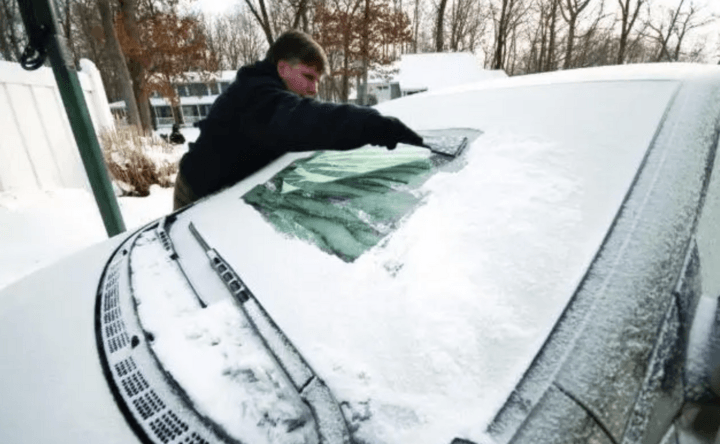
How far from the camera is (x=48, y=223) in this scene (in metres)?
3.92

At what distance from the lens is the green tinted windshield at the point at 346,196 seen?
105 centimetres

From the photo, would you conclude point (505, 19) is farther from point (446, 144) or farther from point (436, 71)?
point (446, 144)

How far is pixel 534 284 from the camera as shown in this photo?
748 mm

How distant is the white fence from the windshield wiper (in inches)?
197

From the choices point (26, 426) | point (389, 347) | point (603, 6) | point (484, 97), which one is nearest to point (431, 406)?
point (389, 347)

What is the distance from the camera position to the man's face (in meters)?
1.96

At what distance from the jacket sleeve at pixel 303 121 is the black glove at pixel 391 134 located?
2 cm

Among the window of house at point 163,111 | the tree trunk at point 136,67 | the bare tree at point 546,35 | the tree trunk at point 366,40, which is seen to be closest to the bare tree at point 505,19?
the bare tree at point 546,35

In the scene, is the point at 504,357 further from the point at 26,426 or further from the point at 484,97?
the point at 484,97

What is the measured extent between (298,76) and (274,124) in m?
0.62

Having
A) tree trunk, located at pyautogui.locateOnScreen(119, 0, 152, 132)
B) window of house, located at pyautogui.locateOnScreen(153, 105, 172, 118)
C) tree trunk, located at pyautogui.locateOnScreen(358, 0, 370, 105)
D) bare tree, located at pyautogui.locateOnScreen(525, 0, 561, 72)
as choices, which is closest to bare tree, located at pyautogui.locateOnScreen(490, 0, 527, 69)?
bare tree, located at pyautogui.locateOnScreen(525, 0, 561, 72)

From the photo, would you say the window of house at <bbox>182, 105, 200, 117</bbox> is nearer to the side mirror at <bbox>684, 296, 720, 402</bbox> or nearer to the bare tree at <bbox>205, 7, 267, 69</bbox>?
the bare tree at <bbox>205, 7, 267, 69</bbox>

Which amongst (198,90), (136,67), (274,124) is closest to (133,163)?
(274,124)

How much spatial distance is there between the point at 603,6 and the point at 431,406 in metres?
37.9
